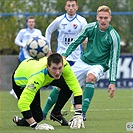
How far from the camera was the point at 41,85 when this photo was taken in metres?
7.78

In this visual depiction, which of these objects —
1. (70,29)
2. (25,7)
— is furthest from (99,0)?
(70,29)

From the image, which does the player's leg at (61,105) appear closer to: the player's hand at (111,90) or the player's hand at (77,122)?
the player's hand at (77,122)

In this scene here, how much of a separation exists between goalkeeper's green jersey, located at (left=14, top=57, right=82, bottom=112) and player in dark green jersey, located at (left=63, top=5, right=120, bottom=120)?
57.8 inches

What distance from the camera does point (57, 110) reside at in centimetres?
869

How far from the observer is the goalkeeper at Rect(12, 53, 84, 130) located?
25.1 feet

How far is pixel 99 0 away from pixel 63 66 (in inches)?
693

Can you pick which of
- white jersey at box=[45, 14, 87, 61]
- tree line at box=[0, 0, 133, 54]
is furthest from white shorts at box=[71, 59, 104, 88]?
tree line at box=[0, 0, 133, 54]

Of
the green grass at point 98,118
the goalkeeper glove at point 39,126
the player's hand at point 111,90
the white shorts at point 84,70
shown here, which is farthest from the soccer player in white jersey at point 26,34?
the goalkeeper glove at point 39,126

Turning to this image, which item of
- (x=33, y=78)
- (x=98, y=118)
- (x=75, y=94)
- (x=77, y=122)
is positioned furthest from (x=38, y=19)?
(x=33, y=78)

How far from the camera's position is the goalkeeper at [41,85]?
7.64m

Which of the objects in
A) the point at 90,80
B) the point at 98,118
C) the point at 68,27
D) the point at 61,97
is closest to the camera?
the point at 61,97

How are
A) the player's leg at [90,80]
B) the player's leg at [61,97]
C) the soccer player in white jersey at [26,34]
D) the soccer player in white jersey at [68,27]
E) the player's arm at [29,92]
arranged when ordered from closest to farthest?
1. the player's arm at [29,92]
2. the player's leg at [61,97]
3. the player's leg at [90,80]
4. the soccer player in white jersey at [68,27]
5. the soccer player in white jersey at [26,34]

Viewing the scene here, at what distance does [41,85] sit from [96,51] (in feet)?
7.35

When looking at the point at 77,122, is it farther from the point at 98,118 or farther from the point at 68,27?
the point at 68,27
